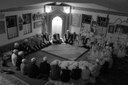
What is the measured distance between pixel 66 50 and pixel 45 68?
3.28 metres

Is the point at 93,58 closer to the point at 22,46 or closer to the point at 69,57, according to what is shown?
the point at 69,57

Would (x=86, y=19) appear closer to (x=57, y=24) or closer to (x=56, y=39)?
(x=57, y=24)

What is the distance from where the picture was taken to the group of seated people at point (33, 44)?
7620mm

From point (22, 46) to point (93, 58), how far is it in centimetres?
419

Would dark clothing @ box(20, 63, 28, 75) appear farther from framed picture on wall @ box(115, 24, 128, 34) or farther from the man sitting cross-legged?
framed picture on wall @ box(115, 24, 128, 34)

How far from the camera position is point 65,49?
8812mm

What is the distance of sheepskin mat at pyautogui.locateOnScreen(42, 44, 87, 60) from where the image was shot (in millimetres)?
7934

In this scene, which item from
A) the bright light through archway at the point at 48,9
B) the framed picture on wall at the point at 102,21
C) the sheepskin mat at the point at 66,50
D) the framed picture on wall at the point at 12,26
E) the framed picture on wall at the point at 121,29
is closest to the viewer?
the framed picture on wall at the point at 12,26

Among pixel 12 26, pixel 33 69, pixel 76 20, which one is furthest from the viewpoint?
pixel 76 20

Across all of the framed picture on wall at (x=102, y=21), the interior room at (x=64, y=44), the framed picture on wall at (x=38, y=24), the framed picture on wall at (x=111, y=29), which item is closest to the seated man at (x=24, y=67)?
the interior room at (x=64, y=44)

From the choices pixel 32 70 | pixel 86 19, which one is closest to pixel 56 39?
pixel 86 19

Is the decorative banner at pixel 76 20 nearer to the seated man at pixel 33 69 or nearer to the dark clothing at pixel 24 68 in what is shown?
the seated man at pixel 33 69

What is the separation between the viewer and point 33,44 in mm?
8492

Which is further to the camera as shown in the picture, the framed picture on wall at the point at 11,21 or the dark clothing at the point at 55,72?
the framed picture on wall at the point at 11,21
